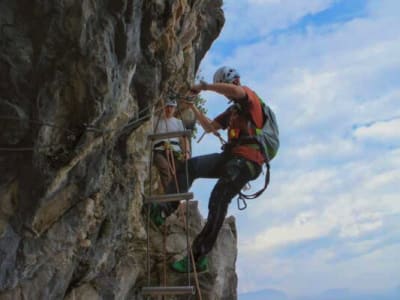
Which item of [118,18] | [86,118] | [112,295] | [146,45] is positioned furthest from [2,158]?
[112,295]

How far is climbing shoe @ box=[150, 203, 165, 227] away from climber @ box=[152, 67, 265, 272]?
6 cm

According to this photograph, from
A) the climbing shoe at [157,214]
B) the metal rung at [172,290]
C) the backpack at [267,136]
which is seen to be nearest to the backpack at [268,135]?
the backpack at [267,136]

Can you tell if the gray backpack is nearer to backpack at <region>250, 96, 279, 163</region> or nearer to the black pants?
backpack at <region>250, 96, 279, 163</region>

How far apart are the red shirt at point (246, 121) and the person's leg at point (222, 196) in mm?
113

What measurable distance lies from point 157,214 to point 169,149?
831 mm

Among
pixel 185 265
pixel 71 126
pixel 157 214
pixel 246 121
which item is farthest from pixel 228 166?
pixel 71 126

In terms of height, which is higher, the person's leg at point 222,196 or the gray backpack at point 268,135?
the gray backpack at point 268,135

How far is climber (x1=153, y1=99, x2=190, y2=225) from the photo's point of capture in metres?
7.24

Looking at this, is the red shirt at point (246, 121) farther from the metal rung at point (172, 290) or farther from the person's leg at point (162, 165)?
the metal rung at point (172, 290)

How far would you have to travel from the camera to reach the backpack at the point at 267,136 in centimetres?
684

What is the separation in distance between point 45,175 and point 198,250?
277 centimetres

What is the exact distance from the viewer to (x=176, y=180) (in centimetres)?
694

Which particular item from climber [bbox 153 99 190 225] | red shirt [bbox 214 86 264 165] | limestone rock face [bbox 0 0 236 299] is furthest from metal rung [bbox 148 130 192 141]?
red shirt [bbox 214 86 264 165]

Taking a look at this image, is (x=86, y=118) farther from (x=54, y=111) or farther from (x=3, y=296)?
(x=3, y=296)
